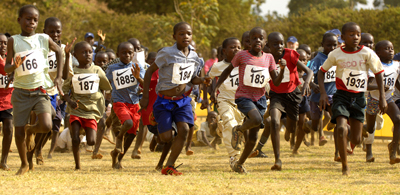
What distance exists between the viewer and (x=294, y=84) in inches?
327

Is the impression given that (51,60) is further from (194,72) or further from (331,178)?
(331,178)

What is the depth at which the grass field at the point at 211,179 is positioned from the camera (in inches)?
214

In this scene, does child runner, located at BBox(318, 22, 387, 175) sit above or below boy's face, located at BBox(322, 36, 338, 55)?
below

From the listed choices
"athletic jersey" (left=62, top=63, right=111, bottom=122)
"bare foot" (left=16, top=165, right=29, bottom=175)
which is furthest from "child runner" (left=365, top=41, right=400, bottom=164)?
"bare foot" (left=16, top=165, right=29, bottom=175)

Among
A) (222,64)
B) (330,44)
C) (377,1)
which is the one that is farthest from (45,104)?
(377,1)

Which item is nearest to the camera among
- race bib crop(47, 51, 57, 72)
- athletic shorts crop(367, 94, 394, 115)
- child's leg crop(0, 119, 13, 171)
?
child's leg crop(0, 119, 13, 171)

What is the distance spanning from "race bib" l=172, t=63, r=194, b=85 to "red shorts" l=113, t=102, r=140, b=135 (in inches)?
62.8

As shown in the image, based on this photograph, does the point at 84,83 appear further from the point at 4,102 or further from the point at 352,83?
the point at 352,83

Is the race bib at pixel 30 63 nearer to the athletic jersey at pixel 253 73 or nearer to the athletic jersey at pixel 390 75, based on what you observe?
the athletic jersey at pixel 253 73

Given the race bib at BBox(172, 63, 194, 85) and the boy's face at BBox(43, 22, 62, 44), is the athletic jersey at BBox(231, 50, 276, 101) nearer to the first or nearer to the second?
the race bib at BBox(172, 63, 194, 85)

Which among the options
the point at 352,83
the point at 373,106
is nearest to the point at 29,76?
the point at 352,83

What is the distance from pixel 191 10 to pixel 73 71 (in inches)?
929

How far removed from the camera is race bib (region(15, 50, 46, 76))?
6.29 meters

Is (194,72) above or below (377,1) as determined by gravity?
below
